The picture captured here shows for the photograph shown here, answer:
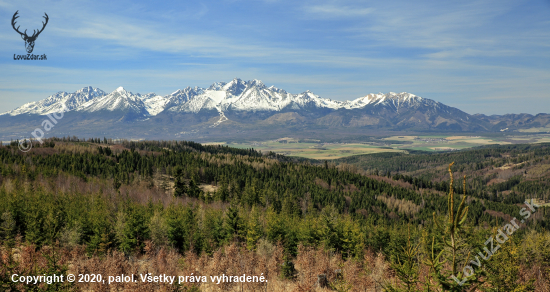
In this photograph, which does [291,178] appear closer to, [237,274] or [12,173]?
[12,173]

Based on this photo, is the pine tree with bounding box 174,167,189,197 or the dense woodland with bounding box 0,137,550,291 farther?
the pine tree with bounding box 174,167,189,197

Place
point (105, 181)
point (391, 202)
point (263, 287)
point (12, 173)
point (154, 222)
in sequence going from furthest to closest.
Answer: point (391, 202) → point (105, 181) → point (12, 173) → point (154, 222) → point (263, 287)

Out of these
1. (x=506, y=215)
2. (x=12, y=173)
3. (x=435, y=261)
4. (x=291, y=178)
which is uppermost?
(x=435, y=261)

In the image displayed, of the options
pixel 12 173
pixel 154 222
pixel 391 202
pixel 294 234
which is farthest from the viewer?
pixel 391 202

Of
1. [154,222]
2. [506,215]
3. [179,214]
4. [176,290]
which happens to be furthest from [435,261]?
[506,215]

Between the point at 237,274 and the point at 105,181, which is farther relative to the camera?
the point at 105,181

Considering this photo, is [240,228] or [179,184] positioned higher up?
[179,184]

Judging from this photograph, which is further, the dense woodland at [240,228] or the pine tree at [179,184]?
the pine tree at [179,184]

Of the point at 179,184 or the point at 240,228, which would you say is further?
the point at 179,184

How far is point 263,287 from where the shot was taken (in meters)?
37.3

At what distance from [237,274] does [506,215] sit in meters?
203

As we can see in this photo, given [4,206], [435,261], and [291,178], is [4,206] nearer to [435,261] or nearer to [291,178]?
[435,261]

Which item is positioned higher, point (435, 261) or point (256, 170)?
point (435, 261)

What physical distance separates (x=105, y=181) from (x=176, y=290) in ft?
413
